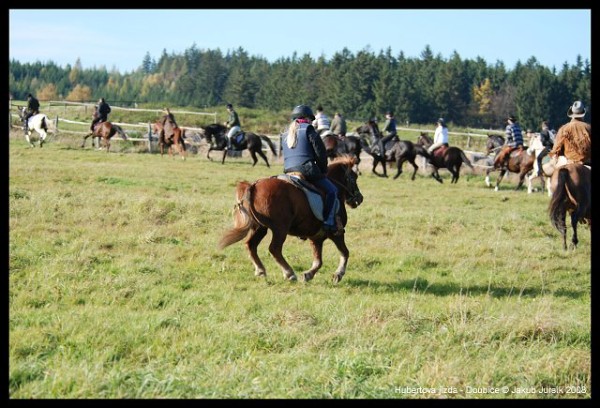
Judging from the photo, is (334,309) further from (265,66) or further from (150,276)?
(265,66)

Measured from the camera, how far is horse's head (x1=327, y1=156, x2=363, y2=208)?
9414 mm

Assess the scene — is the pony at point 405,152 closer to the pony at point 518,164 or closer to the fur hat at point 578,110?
the pony at point 518,164

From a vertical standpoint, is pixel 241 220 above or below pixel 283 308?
above

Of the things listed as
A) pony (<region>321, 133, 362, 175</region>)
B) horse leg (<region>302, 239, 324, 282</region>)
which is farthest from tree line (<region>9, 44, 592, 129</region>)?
horse leg (<region>302, 239, 324, 282</region>)

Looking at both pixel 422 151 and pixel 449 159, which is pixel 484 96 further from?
pixel 449 159

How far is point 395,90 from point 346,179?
81.3 metres

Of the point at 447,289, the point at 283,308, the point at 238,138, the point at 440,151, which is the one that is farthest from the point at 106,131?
the point at 283,308

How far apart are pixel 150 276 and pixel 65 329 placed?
7.98 feet

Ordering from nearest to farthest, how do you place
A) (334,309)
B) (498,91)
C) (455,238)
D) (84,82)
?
(334,309)
(455,238)
(498,91)
(84,82)

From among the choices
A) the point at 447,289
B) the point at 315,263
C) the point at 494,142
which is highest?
the point at 494,142

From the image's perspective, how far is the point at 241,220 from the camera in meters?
8.31

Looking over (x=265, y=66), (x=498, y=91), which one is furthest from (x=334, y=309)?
(x=265, y=66)

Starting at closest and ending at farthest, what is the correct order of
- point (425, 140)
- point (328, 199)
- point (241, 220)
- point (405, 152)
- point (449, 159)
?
1. point (241, 220)
2. point (328, 199)
3. point (449, 159)
4. point (405, 152)
5. point (425, 140)

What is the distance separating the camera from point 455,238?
40.5 feet
